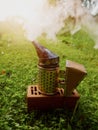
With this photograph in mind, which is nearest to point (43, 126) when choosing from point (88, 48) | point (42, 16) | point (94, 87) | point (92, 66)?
point (94, 87)

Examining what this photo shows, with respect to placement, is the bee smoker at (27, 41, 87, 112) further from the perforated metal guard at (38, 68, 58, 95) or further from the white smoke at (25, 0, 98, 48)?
the white smoke at (25, 0, 98, 48)

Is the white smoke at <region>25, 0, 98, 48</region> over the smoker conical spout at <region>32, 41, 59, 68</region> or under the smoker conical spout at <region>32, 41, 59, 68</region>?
over

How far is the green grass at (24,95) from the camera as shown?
414cm

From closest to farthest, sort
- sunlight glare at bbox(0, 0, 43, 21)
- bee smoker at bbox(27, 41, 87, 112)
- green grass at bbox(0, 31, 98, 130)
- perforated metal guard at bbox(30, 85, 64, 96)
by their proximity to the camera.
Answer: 1. green grass at bbox(0, 31, 98, 130)
2. bee smoker at bbox(27, 41, 87, 112)
3. perforated metal guard at bbox(30, 85, 64, 96)
4. sunlight glare at bbox(0, 0, 43, 21)

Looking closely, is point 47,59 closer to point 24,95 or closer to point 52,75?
point 52,75

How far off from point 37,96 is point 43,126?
1.85ft

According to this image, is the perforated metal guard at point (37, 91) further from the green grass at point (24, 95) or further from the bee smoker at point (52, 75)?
the green grass at point (24, 95)

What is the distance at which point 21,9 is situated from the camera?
21.4 feet

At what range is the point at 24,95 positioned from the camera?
200 inches

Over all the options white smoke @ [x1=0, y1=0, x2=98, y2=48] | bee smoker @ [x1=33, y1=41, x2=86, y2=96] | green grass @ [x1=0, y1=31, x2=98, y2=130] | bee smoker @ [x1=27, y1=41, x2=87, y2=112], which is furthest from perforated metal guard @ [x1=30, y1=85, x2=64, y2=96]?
white smoke @ [x1=0, y1=0, x2=98, y2=48]

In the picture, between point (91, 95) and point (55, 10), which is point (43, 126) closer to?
point (91, 95)

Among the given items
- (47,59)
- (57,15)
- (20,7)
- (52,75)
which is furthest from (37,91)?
(57,15)

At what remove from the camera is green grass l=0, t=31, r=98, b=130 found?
414 centimetres

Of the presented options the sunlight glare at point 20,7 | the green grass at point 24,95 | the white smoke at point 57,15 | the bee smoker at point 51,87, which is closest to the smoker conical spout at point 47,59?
A: the bee smoker at point 51,87
